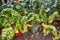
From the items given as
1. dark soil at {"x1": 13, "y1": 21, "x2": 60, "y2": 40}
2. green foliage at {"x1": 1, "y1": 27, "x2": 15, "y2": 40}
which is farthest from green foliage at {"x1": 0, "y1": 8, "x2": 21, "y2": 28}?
dark soil at {"x1": 13, "y1": 21, "x2": 60, "y2": 40}

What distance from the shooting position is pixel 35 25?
3.66 metres

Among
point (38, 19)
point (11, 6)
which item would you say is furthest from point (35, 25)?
point (11, 6)

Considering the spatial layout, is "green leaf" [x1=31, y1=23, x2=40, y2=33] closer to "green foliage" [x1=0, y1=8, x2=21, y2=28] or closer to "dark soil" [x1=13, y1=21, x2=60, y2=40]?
"dark soil" [x1=13, y1=21, x2=60, y2=40]

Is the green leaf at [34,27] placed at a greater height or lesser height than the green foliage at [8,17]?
lesser

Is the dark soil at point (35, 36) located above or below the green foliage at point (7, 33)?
below

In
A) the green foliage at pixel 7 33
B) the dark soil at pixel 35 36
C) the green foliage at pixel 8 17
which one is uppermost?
the green foliage at pixel 8 17

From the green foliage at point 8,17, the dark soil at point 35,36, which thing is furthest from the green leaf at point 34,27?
the green foliage at point 8,17

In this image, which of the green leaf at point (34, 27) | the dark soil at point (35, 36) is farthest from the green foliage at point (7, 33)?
the green leaf at point (34, 27)

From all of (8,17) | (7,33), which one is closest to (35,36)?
(7,33)

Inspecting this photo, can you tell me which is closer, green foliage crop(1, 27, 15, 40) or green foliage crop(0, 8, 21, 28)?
green foliage crop(1, 27, 15, 40)

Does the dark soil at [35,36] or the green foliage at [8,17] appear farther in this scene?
the green foliage at [8,17]

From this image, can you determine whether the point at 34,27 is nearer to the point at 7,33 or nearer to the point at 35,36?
the point at 35,36

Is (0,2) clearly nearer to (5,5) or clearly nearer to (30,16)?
(5,5)

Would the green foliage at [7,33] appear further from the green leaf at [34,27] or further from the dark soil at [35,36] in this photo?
the green leaf at [34,27]
